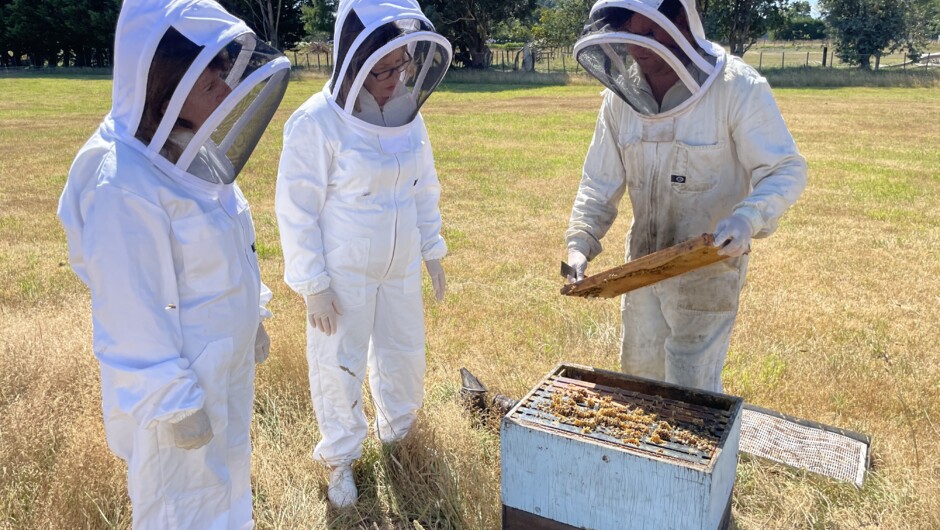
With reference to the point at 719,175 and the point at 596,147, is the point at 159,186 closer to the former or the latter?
the point at 596,147

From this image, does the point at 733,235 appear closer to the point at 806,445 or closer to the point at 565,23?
the point at 806,445

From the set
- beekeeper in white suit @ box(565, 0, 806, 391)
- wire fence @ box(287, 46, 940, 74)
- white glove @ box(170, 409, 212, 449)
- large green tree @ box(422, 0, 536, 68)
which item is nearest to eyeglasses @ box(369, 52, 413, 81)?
beekeeper in white suit @ box(565, 0, 806, 391)

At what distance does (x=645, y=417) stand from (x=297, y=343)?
266 centimetres

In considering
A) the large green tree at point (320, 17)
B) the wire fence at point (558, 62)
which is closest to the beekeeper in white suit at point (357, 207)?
the wire fence at point (558, 62)

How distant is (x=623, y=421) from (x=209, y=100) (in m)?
1.78

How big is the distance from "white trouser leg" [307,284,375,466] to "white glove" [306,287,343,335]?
46 mm

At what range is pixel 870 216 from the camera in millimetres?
8984

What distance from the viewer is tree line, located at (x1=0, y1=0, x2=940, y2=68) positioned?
3881cm

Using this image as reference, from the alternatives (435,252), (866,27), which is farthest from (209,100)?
(866,27)

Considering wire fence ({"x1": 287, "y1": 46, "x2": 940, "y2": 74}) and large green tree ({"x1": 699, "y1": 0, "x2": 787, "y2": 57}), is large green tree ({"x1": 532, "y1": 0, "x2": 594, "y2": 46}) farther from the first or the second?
large green tree ({"x1": 699, "y1": 0, "x2": 787, "y2": 57})

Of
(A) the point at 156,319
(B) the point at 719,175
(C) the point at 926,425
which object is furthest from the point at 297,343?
(C) the point at 926,425

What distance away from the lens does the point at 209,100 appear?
219cm

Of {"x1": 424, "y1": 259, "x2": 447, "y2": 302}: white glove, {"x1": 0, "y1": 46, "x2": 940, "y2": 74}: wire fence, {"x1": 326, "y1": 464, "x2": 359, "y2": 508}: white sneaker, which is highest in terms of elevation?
{"x1": 0, "y1": 46, "x2": 940, "y2": 74}: wire fence

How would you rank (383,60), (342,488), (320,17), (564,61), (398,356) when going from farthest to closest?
(320,17) → (564,61) → (398,356) → (342,488) → (383,60)
